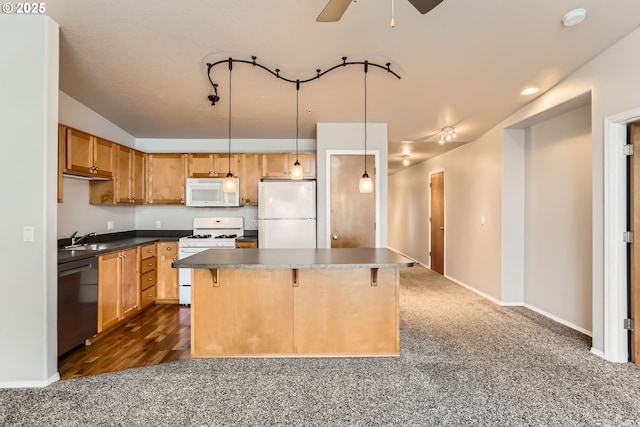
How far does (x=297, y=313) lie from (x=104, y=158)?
118 inches

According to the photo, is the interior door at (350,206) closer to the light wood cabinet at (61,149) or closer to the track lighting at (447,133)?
the track lighting at (447,133)

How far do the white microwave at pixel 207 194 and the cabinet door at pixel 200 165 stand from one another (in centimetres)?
11

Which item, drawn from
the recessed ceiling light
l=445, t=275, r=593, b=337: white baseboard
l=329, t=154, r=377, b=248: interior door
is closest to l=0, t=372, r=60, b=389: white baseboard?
l=329, t=154, r=377, b=248: interior door

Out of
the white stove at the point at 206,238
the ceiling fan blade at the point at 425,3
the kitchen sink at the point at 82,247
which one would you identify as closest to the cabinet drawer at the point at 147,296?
the white stove at the point at 206,238

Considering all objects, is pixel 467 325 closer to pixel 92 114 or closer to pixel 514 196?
pixel 514 196

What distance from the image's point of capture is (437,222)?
6711mm

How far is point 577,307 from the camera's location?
11.7 ft

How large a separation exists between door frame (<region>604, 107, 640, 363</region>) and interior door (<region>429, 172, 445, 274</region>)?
3613mm

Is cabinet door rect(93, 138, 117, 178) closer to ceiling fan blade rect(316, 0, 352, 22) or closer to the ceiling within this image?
the ceiling

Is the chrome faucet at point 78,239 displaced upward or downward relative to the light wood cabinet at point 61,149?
downward

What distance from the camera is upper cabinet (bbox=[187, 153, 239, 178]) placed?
495 centimetres

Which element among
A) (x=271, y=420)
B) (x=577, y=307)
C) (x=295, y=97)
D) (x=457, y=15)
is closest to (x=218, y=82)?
(x=295, y=97)

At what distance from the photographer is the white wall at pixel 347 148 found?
178 inches

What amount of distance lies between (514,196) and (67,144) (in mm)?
5134
